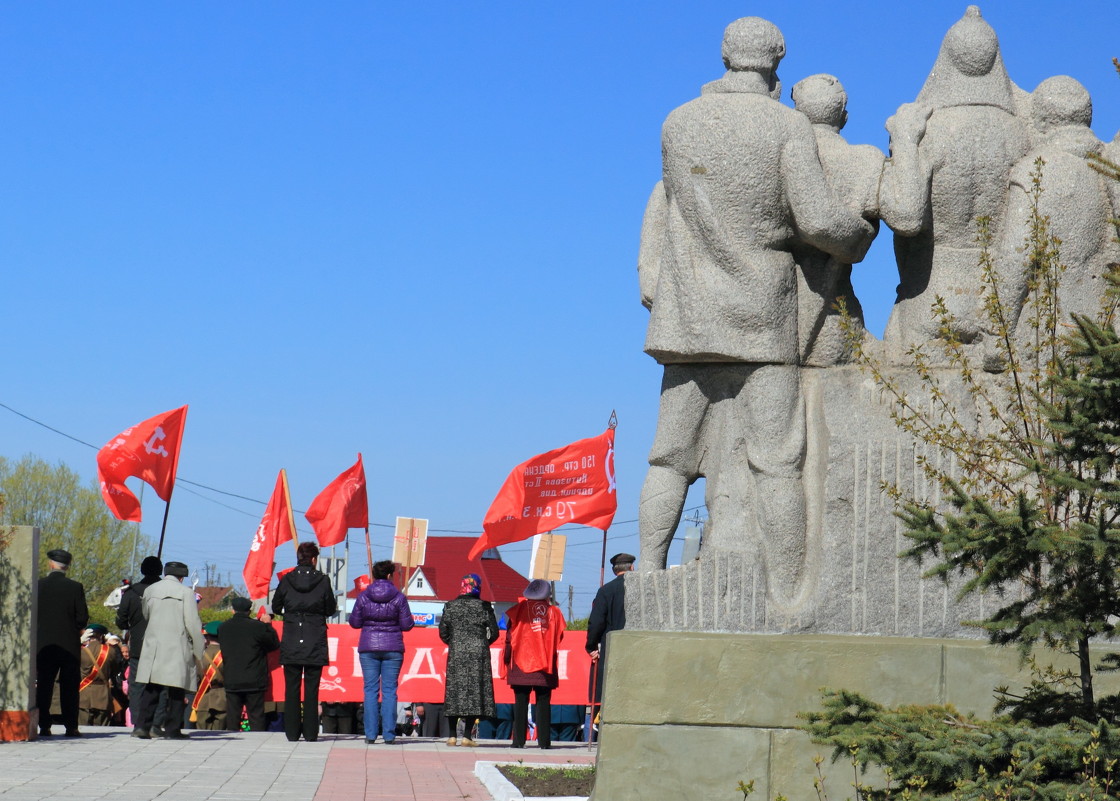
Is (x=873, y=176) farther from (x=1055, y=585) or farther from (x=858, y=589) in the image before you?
(x=1055, y=585)

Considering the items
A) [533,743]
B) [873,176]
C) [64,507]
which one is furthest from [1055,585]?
[64,507]

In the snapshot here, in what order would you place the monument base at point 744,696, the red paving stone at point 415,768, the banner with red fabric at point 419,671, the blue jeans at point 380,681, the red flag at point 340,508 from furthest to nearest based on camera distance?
1. the red flag at point 340,508
2. the banner with red fabric at point 419,671
3. the blue jeans at point 380,681
4. the red paving stone at point 415,768
5. the monument base at point 744,696

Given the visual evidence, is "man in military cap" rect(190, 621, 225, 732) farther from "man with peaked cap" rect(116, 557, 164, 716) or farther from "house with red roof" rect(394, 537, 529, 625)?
"house with red roof" rect(394, 537, 529, 625)

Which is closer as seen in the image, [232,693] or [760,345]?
[760,345]

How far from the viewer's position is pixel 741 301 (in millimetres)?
8664

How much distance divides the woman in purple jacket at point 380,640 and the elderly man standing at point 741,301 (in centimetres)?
540

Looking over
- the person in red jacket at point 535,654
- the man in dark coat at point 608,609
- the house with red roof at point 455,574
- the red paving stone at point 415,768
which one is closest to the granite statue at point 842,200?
the red paving stone at point 415,768

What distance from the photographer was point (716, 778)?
7793 mm

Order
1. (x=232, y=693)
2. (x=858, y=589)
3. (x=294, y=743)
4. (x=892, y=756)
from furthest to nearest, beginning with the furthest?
(x=232, y=693)
(x=294, y=743)
(x=858, y=589)
(x=892, y=756)

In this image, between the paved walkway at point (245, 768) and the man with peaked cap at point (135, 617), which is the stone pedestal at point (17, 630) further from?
the man with peaked cap at point (135, 617)

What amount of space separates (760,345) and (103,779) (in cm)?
501

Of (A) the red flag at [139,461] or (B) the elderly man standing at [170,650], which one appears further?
(A) the red flag at [139,461]

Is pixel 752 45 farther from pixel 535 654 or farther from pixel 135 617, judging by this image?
pixel 135 617

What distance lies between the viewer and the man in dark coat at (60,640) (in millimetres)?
13555
